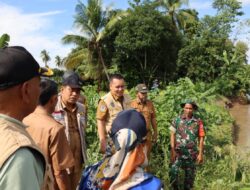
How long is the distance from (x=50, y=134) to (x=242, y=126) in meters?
15.3

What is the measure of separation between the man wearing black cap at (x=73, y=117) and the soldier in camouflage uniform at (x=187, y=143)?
6.33 ft

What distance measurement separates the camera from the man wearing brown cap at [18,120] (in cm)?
117

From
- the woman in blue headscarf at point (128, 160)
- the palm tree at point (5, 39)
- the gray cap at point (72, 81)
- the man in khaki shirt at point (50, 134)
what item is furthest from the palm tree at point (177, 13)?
the woman in blue headscarf at point (128, 160)

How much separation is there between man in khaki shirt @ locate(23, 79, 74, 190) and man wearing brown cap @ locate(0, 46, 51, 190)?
1269mm

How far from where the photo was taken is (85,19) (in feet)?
85.7

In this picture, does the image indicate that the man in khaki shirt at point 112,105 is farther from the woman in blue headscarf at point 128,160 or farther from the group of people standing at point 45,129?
the woman in blue headscarf at point 128,160

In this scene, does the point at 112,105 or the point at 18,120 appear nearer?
the point at 18,120

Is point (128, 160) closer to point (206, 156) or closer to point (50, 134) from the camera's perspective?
point (50, 134)

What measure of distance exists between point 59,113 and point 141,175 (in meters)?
1.83

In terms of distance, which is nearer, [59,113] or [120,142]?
[120,142]

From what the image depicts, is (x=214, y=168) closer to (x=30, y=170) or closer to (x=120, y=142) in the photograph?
(x=120, y=142)

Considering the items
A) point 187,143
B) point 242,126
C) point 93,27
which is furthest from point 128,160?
point 93,27

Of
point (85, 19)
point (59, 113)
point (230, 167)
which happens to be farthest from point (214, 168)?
point (85, 19)

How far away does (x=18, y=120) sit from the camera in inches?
54.2
